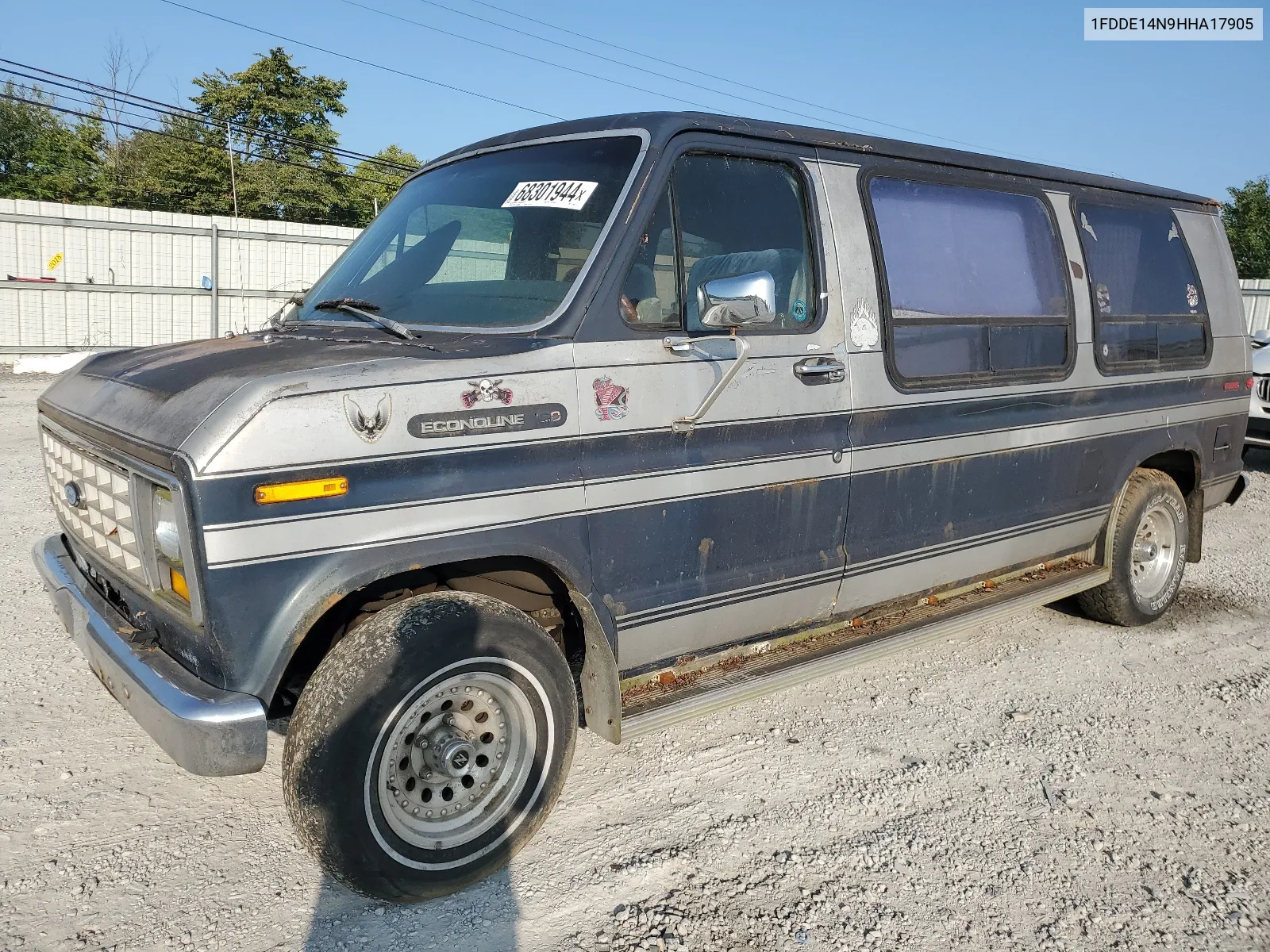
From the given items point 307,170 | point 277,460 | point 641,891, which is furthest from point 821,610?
point 307,170

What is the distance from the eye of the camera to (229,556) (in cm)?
255

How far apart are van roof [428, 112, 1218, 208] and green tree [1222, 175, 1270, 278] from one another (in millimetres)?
32219

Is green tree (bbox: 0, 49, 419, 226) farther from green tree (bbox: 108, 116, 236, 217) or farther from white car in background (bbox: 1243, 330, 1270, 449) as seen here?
white car in background (bbox: 1243, 330, 1270, 449)

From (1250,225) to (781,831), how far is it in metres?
37.1

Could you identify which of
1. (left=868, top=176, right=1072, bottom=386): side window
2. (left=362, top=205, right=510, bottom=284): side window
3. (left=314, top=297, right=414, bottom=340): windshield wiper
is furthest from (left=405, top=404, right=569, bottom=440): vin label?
(left=868, top=176, right=1072, bottom=386): side window

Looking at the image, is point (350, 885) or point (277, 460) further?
point (350, 885)

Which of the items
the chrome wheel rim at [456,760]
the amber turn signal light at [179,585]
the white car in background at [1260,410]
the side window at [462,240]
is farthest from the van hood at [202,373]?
the white car in background at [1260,410]

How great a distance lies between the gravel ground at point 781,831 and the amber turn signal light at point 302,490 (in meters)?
1.28

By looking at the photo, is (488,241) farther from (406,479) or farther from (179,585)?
(179,585)

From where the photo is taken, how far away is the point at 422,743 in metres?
2.98

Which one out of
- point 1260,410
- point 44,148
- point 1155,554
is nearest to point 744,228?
point 1155,554

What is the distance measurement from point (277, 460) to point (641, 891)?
1725mm

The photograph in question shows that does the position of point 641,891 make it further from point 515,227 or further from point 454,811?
point 515,227

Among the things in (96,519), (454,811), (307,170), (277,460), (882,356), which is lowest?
(454,811)
